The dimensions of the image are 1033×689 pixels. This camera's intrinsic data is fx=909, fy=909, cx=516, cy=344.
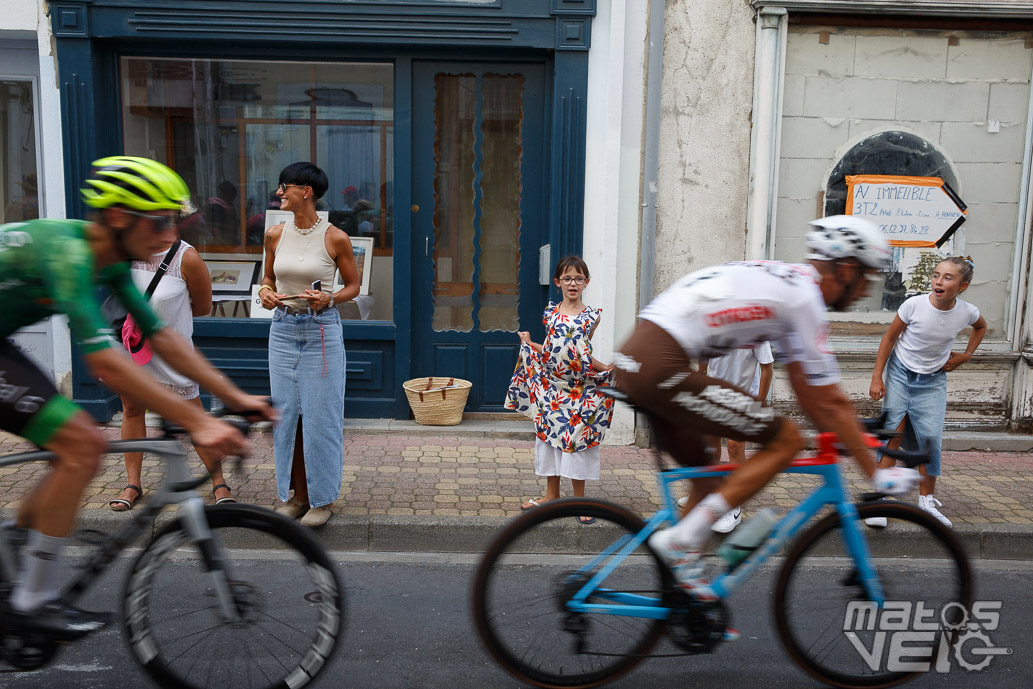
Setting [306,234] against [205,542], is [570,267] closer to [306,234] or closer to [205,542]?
[306,234]

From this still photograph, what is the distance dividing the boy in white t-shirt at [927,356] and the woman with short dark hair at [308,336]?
324cm

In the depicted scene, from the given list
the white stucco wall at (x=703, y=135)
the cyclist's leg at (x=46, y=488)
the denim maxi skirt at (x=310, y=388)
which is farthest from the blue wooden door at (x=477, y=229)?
the cyclist's leg at (x=46, y=488)

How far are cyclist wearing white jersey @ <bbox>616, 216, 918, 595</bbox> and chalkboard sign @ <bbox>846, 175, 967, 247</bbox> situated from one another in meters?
4.71

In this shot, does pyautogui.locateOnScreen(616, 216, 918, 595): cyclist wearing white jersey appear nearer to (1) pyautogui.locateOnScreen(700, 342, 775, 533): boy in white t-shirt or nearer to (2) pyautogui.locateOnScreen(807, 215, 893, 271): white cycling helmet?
(2) pyautogui.locateOnScreen(807, 215, 893, 271): white cycling helmet

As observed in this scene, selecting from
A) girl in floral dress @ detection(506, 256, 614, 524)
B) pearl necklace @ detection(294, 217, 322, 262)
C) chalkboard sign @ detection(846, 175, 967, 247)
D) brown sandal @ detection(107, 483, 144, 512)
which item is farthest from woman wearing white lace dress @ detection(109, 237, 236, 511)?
chalkboard sign @ detection(846, 175, 967, 247)

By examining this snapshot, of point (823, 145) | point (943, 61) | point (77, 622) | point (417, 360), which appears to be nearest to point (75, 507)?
point (77, 622)

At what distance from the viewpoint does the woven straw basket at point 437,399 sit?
7410 mm

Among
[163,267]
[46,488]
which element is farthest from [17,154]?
[46,488]

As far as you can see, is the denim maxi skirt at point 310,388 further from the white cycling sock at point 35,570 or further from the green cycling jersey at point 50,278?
the white cycling sock at point 35,570

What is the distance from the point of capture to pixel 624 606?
3.36 meters

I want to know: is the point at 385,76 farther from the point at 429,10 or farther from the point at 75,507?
the point at 75,507

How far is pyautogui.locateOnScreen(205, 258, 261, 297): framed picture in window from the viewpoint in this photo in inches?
311

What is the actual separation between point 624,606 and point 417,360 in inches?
186

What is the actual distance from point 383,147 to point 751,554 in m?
5.52
